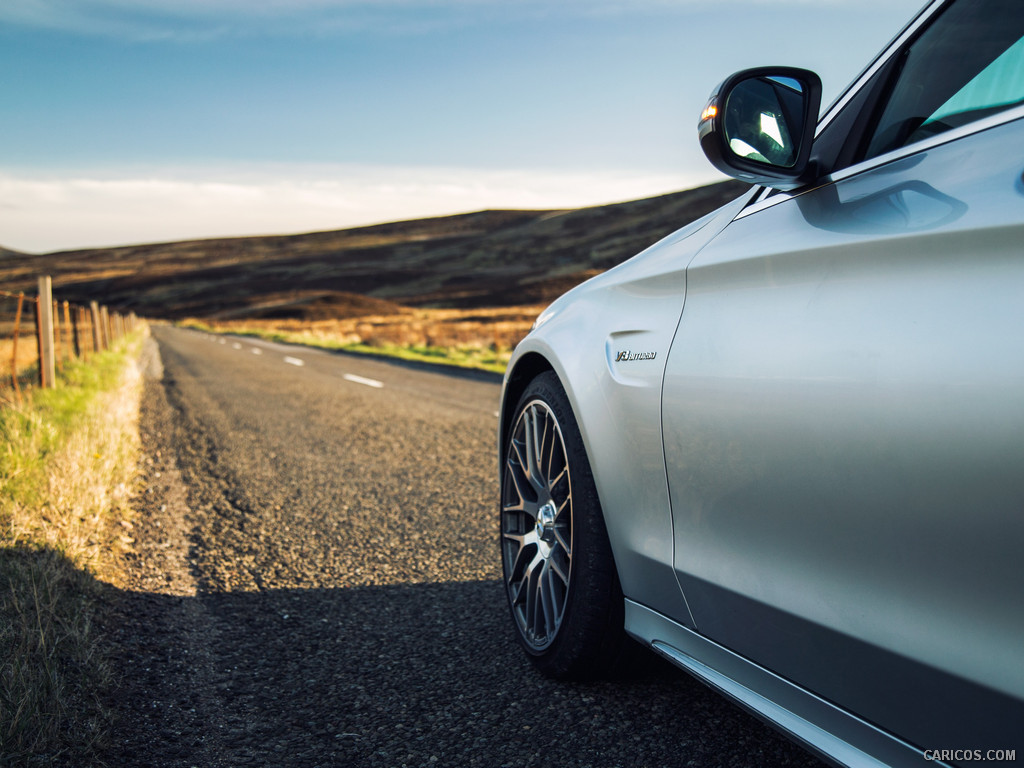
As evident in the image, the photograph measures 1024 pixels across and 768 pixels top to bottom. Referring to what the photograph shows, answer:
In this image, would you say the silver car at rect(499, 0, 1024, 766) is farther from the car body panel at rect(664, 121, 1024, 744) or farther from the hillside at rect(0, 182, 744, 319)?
the hillside at rect(0, 182, 744, 319)

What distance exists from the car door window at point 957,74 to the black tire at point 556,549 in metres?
1.09

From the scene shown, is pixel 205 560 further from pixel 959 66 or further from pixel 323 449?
pixel 959 66

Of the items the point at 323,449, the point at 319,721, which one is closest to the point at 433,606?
the point at 319,721

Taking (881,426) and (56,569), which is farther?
(56,569)

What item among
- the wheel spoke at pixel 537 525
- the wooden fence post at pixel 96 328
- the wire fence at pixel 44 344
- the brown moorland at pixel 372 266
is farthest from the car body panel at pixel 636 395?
the brown moorland at pixel 372 266

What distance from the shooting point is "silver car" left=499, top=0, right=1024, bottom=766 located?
3.45ft

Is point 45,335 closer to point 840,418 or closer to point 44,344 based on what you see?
point 44,344

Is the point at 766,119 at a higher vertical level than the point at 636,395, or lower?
higher

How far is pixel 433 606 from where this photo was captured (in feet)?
9.78

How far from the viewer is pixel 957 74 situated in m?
1.46

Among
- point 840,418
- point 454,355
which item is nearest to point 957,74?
point 840,418

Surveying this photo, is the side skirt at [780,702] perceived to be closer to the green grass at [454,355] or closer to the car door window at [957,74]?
the car door window at [957,74]

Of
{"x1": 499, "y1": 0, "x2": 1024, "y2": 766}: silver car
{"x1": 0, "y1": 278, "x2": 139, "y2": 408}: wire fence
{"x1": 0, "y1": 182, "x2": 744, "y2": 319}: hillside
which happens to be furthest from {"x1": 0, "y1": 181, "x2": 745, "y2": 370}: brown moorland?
{"x1": 499, "y1": 0, "x2": 1024, "y2": 766}: silver car

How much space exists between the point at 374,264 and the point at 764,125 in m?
113
